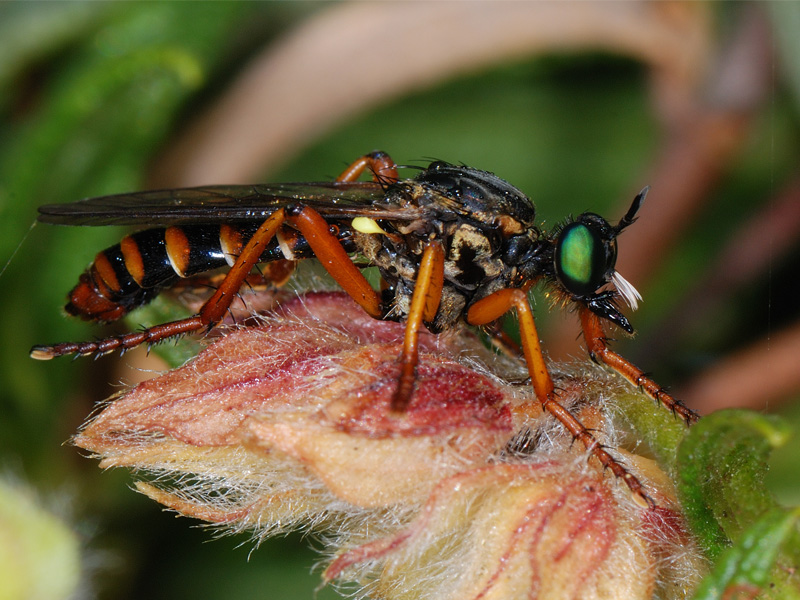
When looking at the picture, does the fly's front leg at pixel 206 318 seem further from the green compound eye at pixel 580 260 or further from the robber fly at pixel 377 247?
the green compound eye at pixel 580 260

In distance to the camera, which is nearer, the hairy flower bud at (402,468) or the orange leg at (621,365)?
the hairy flower bud at (402,468)

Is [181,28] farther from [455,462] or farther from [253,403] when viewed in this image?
[455,462]

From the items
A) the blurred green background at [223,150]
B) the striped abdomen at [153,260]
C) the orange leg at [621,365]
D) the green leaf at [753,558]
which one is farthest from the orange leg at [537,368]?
the blurred green background at [223,150]

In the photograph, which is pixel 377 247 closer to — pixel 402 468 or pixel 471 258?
pixel 471 258

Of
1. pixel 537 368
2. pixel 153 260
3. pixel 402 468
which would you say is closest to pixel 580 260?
pixel 537 368

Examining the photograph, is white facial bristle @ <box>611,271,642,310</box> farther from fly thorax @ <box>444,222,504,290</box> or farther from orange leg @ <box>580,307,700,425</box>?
fly thorax @ <box>444,222,504,290</box>

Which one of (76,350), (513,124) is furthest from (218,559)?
(513,124)

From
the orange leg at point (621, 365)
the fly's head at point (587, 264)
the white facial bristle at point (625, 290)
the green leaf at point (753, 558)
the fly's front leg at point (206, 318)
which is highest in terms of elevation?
the fly's front leg at point (206, 318)

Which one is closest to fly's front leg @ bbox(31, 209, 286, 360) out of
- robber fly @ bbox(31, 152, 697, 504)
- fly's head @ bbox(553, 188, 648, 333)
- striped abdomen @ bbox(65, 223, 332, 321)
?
robber fly @ bbox(31, 152, 697, 504)
